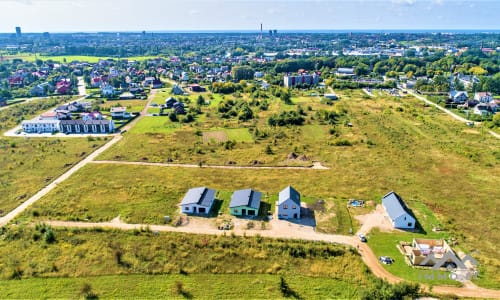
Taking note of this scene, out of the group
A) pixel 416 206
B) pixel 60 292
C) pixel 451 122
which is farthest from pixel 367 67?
pixel 60 292

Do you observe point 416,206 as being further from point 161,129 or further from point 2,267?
point 161,129

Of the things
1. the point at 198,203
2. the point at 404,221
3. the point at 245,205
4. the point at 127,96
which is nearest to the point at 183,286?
the point at 198,203

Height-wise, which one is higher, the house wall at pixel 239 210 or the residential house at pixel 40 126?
the residential house at pixel 40 126

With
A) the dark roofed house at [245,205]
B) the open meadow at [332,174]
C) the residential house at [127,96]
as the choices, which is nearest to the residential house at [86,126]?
the open meadow at [332,174]

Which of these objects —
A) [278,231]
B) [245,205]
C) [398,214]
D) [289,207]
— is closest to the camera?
[278,231]

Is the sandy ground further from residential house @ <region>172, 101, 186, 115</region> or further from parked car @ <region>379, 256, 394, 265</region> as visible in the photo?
residential house @ <region>172, 101, 186, 115</region>

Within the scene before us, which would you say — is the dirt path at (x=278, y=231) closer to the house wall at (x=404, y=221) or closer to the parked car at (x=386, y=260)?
the parked car at (x=386, y=260)

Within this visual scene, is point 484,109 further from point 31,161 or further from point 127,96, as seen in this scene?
point 127,96

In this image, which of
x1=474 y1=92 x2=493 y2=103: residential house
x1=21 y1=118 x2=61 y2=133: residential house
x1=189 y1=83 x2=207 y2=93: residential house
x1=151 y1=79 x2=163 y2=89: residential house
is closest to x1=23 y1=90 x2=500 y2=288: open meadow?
x1=21 y1=118 x2=61 y2=133: residential house
